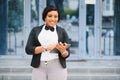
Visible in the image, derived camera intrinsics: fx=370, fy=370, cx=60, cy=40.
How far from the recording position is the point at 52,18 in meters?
3.05

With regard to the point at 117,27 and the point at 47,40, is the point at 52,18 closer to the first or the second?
the point at 47,40

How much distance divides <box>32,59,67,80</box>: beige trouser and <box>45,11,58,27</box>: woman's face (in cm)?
31

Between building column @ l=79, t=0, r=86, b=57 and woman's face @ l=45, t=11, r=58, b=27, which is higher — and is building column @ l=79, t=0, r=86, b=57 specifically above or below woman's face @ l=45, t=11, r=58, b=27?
below

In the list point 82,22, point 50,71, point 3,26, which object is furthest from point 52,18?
point 3,26

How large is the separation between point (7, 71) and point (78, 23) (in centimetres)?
229

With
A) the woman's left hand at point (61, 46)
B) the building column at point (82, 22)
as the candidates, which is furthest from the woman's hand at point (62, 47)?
the building column at point (82, 22)

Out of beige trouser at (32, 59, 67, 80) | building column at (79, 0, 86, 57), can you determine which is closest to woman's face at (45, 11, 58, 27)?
beige trouser at (32, 59, 67, 80)

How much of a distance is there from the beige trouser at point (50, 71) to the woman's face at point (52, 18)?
1.00 ft

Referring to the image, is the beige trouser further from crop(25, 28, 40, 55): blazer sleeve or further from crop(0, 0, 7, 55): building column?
crop(0, 0, 7, 55): building column

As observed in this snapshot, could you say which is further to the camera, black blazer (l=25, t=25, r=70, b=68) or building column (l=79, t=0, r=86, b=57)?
building column (l=79, t=0, r=86, b=57)

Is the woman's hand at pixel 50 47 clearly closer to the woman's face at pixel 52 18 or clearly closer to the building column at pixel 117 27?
the woman's face at pixel 52 18

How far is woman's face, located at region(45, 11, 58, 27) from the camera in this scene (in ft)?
10.0

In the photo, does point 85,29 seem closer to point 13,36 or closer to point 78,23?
point 78,23

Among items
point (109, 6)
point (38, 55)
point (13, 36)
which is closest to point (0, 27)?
point (13, 36)
